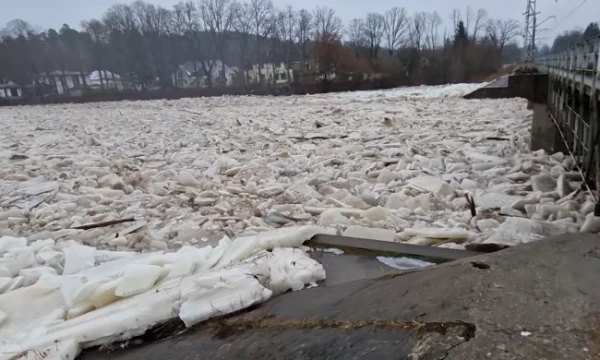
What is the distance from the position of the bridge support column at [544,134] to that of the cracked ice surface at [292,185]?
1.02ft

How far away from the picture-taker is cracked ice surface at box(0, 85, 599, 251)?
405 centimetres

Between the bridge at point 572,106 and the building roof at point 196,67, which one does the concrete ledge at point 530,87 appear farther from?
the building roof at point 196,67

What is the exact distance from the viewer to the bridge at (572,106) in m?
3.66

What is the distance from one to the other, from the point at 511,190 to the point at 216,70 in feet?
159

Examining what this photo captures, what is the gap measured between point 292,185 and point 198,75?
4348cm

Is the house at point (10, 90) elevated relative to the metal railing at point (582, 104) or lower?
elevated

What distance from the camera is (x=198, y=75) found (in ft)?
151

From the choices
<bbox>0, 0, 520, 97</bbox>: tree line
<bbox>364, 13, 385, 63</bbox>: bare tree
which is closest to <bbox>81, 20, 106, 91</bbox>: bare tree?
<bbox>0, 0, 520, 97</bbox>: tree line

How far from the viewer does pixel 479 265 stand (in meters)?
2.47

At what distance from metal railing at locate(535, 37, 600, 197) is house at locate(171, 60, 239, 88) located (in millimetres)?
39299

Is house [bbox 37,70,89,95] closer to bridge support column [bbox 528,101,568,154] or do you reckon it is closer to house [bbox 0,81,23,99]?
house [bbox 0,81,23,99]

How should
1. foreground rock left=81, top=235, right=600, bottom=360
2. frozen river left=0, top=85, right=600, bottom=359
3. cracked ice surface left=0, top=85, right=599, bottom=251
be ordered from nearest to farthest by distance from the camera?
foreground rock left=81, top=235, right=600, bottom=360
frozen river left=0, top=85, right=600, bottom=359
cracked ice surface left=0, top=85, right=599, bottom=251

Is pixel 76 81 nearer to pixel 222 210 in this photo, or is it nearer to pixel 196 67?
pixel 196 67

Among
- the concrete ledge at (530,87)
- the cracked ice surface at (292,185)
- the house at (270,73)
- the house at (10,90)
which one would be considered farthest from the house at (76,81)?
the concrete ledge at (530,87)
